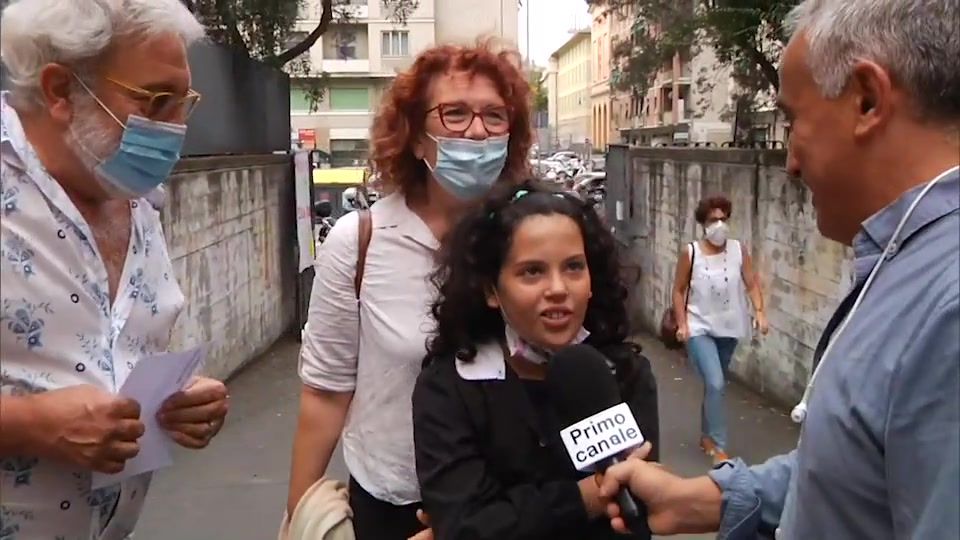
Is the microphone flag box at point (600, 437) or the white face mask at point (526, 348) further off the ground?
the white face mask at point (526, 348)

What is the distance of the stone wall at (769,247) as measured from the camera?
8727 mm

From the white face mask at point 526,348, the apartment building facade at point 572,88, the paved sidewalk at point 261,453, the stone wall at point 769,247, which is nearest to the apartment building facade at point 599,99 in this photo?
the apartment building facade at point 572,88

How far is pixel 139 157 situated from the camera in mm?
2268

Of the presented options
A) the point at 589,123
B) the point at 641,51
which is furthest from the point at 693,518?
the point at 589,123

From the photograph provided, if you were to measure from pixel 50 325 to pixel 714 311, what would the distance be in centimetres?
633

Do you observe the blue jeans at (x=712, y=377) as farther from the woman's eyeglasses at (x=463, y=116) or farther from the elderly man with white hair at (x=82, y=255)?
the elderly man with white hair at (x=82, y=255)

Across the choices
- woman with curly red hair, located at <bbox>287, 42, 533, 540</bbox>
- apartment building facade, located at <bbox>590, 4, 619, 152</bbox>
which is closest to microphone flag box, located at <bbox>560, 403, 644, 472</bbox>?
woman with curly red hair, located at <bbox>287, 42, 533, 540</bbox>

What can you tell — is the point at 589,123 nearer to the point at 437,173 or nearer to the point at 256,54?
the point at 256,54

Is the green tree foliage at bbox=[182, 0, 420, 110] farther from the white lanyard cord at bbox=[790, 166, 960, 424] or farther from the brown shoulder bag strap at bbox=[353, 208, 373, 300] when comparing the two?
the white lanyard cord at bbox=[790, 166, 960, 424]

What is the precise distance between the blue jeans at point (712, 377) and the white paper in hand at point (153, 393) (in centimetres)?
594

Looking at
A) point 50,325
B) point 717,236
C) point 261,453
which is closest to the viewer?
point 50,325

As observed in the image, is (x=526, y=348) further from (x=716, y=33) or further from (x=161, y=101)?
(x=716, y=33)

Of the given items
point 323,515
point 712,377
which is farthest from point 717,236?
point 323,515

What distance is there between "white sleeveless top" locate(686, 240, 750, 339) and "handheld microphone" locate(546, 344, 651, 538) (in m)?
5.76
